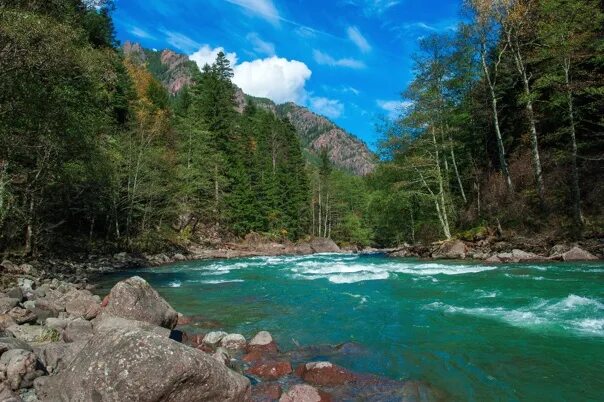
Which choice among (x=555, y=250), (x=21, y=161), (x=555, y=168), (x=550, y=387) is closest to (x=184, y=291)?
(x=21, y=161)

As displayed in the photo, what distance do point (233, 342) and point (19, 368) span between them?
4.06m

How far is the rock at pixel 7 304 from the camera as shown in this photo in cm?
868

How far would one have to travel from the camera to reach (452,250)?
25.2 m

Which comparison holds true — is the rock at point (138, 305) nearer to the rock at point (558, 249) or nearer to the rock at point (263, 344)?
the rock at point (263, 344)

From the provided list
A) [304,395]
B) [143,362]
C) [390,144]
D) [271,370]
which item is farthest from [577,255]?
[143,362]

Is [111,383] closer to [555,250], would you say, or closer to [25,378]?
[25,378]

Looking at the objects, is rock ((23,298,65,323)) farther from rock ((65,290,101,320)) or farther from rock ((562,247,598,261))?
rock ((562,247,598,261))

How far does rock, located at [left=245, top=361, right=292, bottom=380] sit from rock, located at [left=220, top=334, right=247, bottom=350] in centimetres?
125

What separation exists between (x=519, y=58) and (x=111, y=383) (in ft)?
89.9

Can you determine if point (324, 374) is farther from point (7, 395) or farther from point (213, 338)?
point (7, 395)

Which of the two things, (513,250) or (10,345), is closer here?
(10,345)

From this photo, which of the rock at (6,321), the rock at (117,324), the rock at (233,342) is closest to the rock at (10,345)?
the rock at (117,324)

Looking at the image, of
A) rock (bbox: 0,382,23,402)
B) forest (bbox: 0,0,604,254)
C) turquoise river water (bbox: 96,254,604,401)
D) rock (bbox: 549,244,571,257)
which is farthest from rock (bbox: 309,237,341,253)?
rock (bbox: 0,382,23,402)

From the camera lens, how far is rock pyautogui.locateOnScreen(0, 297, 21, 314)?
8680mm
